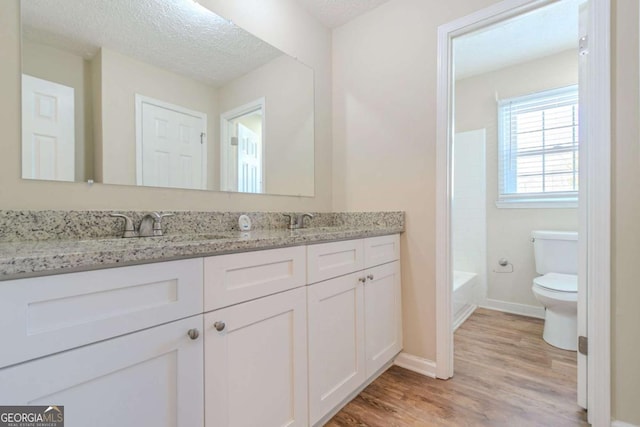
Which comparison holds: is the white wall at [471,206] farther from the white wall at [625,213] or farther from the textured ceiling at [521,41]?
the white wall at [625,213]

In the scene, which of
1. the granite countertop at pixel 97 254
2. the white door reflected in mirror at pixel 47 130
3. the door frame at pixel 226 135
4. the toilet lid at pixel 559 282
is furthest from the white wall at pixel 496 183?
the white door reflected in mirror at pixel 47 130

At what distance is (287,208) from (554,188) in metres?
2.45

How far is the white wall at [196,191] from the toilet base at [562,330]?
182 cm

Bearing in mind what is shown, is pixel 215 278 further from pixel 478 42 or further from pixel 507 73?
pixel 507 73

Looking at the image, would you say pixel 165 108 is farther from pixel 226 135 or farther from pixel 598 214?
pixel 598 214

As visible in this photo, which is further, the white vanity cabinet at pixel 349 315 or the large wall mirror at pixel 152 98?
the white vanity cabinet at pixel 349 315

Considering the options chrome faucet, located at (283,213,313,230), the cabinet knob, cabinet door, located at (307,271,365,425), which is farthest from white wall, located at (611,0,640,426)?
the cabinet knob

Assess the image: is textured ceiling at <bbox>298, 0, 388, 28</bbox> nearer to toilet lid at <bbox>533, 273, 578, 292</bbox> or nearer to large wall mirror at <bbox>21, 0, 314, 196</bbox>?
large wall mirror at <bbox>21, 0, 314, 196</bbox>

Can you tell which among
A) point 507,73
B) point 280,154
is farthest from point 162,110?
point 507,73

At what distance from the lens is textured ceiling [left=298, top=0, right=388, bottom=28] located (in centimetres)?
190

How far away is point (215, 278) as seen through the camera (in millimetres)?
865

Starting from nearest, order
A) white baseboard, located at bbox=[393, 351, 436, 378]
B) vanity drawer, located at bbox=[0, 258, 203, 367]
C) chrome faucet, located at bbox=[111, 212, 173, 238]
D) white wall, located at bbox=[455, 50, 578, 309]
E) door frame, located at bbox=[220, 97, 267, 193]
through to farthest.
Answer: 1. vanity drawer, located at bbox=[0, 258, 203, 367]
2. chrome faucet, located at bbox=[111, 212, 173, 238]
3. door frame, located at bbox=[220, 97, 267, 193]
4. white baseboard, located at bbox=[393, 351, 436, 378]
5. white wall, located at bbox=[455, 50, 578, 309]

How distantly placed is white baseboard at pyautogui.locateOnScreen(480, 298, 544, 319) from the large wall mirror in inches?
94.0

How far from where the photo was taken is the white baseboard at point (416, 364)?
169 cm
